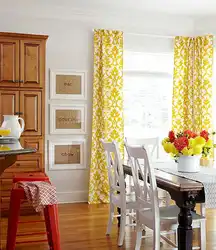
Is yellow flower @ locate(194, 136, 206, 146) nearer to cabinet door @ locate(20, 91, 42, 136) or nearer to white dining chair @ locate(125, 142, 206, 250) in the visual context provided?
white dining chair @ locate(125, 142, 206, 250)

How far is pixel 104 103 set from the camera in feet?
17.8

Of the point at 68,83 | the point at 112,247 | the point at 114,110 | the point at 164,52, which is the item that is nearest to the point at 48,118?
the point at 68,83

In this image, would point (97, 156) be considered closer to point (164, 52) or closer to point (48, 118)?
point (48, 118)

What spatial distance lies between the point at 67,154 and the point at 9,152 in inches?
131

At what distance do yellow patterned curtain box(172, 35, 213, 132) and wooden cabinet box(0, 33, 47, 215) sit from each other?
2155mm

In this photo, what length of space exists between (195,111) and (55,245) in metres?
3.58

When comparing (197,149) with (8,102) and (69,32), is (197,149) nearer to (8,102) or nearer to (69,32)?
(8,102)

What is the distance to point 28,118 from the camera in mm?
4785

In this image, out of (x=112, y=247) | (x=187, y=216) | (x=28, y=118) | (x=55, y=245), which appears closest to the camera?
(x=187, y=216)

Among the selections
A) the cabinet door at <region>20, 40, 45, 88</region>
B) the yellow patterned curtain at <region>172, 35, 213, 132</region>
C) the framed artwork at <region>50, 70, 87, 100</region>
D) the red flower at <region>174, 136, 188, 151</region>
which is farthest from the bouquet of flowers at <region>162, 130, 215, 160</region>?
the yellow patterned curtain at <region>172, 35, 213, 132</region>

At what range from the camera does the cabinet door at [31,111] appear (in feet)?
15.6

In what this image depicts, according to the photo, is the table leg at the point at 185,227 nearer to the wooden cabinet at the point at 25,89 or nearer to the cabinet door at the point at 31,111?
the wooden cabinet at the point at 25,89

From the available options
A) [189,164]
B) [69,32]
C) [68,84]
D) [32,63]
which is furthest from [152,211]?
[69,32]

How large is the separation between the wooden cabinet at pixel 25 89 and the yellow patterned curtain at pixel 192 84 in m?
2.15
